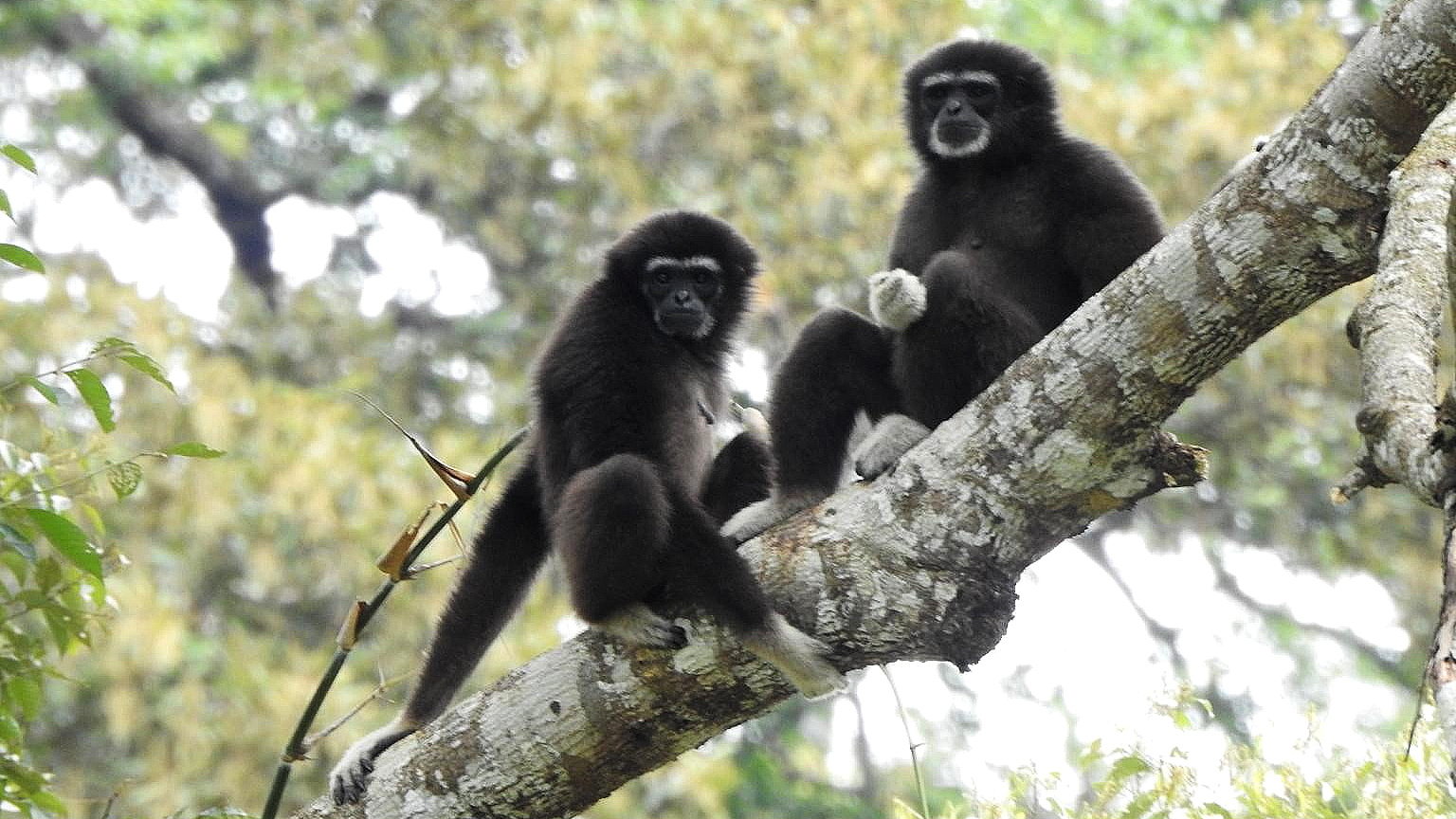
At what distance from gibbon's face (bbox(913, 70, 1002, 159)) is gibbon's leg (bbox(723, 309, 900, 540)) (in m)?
0.84

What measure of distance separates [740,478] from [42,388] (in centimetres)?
264

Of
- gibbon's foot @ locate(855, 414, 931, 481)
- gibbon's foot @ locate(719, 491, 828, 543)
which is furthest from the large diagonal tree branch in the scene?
gibbon's foot @ locate(719, 491, 828, 543)

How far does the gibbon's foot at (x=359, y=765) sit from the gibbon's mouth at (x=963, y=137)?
2913 millimetres

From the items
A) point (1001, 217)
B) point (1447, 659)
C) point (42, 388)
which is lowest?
point (1447, 659)

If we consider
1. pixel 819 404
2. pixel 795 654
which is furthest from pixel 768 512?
pixel 795 654

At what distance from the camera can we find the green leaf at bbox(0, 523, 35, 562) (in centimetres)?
349

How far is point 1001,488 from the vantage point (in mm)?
4016

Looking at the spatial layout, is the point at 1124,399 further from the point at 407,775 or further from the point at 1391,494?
the point at 1391,494

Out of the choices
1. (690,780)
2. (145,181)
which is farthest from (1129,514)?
(145,181)

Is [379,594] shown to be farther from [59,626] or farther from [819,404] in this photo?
[819,404]

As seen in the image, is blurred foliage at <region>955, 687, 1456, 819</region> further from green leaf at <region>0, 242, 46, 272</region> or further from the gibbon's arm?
green leaf at <region>0, 242, 46, 272</region>

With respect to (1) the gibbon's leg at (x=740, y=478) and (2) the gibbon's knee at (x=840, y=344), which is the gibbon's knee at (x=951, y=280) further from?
(1) the gibbon's leg at (x=740, y=478)

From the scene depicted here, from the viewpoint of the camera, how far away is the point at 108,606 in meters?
4.36

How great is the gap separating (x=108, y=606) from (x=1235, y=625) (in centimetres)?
1167
